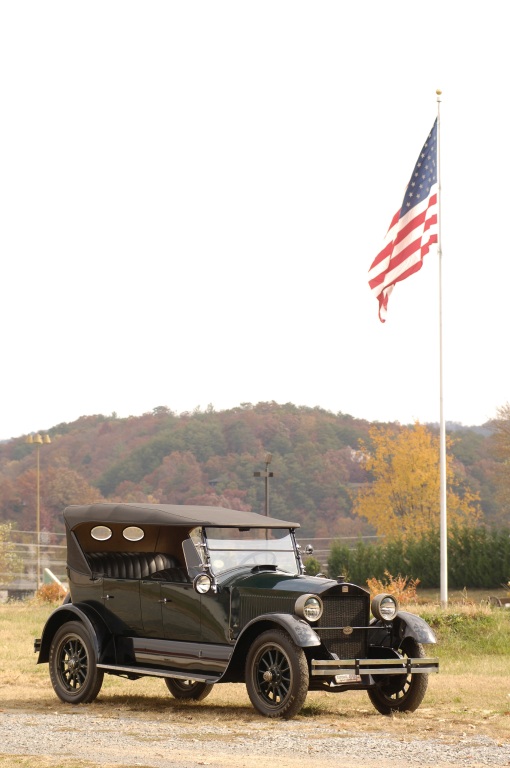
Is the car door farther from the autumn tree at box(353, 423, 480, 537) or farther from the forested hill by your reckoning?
the forested hill

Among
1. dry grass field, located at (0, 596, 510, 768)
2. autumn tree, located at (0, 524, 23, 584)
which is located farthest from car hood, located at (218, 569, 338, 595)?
autumn tree, located at (0, 524, 23, 584)

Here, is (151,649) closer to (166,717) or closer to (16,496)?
(166,717)

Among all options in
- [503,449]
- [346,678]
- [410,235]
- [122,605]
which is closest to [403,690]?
[346,678]

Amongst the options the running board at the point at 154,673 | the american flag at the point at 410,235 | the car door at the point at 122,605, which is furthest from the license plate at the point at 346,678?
the american flag at the point at 410,235

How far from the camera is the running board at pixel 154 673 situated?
36.9ft

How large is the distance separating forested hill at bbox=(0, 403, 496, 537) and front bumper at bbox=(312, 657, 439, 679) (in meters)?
75.8

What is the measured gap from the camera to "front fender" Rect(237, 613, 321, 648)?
34.1ft

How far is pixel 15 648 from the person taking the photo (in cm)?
1950

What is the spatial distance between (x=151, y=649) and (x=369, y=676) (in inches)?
94.1

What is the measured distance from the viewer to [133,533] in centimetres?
1274

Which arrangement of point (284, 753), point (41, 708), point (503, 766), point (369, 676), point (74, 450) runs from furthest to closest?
point (74, 450)
point (41, 708)
point (369, 676)
point (284, 753)
point (503, 766)

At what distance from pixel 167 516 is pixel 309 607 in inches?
79.2

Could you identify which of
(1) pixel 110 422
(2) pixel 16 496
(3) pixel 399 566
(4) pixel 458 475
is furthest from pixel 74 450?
(3) pixel 399 566

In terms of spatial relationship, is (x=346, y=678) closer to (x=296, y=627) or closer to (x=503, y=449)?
(x=296, y=627)
